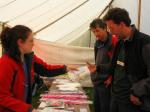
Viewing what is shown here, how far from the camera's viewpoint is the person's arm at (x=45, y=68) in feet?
9.32

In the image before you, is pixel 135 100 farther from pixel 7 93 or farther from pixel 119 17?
pixel 7 93

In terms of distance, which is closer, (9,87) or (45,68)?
(9,87)

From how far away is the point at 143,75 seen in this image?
2.35 metres

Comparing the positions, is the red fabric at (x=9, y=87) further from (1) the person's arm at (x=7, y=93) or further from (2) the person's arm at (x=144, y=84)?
(2) the person's arm at (x=144, y=84)

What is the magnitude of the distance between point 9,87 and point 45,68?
2.53ft

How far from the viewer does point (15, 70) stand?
2.21m

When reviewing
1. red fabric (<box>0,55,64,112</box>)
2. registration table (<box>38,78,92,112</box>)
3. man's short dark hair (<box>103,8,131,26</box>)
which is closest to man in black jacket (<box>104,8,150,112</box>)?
man's short dark hair (<box>103,8,131,26</box>)

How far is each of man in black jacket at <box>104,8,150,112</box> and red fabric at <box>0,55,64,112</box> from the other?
2.30 feet

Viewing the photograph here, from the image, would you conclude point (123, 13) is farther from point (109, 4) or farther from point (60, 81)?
point (109, 4)

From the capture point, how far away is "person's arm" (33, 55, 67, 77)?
284 centimetres

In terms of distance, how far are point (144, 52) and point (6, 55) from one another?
872 millimetres

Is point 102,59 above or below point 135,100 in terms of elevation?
above

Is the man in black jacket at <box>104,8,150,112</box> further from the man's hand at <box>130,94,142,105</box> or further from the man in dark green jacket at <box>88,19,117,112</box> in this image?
the man in dark green jacket at <box>88,19,117,112</box>

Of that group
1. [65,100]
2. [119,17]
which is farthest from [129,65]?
[65,100]
